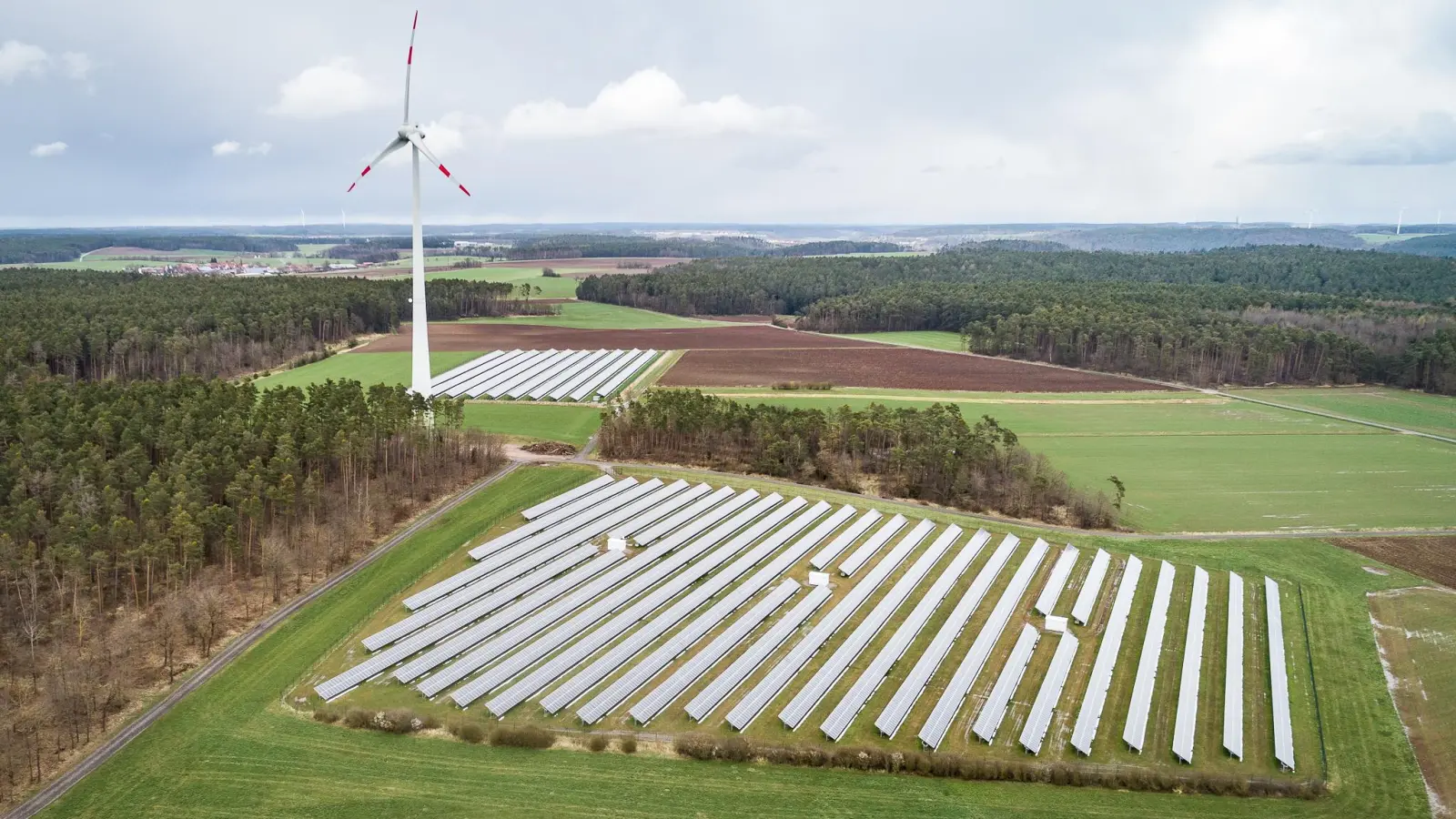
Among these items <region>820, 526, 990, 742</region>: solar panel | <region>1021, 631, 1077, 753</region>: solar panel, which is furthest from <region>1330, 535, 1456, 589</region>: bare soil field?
<region>1021, 631, 1077, 753</region>: solar panel

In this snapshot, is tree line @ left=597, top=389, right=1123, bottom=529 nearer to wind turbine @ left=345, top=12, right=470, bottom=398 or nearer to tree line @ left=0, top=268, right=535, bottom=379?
wind turbine @ left=345, top=12, right=470, bottom=398

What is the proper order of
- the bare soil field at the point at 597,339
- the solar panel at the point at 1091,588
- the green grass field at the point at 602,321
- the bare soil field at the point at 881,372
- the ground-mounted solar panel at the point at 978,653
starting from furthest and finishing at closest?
the green grass field at the point at 602,321 → the bare soil field at the point at 597,339 → the bare soil field at the point at 881,372 → the solar panel at the point at 1091,588 → the ground-mounted solar panel at the point at 978,653

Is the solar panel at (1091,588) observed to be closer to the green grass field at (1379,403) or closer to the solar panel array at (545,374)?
the solar panel array at (545,374)

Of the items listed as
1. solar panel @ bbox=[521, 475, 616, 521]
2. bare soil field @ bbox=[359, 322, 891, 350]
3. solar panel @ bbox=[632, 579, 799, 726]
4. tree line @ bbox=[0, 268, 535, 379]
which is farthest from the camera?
bare soil field @ bbox=[359, 322, 891, 350]

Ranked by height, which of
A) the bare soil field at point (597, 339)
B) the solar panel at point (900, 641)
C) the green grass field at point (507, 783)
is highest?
the bare soil field at point (597, 339)

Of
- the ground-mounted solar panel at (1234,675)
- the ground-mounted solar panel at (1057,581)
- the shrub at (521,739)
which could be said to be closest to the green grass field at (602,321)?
the ground-mounted solar panel at (1057,581)

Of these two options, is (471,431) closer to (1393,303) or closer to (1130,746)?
(1130,746)

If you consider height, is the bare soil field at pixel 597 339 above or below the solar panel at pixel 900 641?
above
